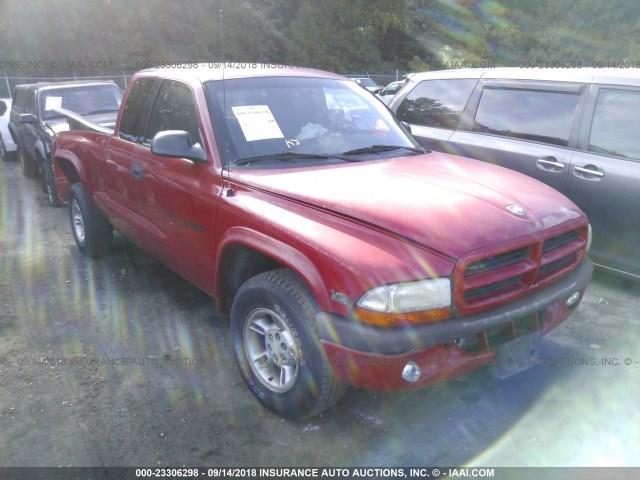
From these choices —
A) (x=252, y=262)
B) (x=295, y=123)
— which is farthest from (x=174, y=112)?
(x=252, y=262)

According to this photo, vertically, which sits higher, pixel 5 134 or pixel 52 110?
pixel 52 110

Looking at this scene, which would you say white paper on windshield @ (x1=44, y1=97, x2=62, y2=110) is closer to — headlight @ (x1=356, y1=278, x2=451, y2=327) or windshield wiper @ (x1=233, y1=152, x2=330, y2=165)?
windshield wiper @ (x1=233, y1=152, x2=330, y2=165)

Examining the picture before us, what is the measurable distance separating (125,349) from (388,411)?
1.98 meters

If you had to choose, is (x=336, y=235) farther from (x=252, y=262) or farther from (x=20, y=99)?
(x=20, y=99)

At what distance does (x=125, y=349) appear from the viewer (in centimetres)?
380

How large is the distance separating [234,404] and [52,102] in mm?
7303

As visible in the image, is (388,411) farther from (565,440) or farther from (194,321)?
(194,321)

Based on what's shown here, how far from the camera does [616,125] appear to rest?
422 centimetres

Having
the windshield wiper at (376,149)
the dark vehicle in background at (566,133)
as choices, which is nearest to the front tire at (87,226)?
the windshield wiper at (376,149)

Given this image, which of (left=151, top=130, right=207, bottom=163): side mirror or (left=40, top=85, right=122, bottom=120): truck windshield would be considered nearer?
(left=151, top=130, right=207, bottom=163): side mirror

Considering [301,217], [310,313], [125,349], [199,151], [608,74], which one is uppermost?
[608,74]

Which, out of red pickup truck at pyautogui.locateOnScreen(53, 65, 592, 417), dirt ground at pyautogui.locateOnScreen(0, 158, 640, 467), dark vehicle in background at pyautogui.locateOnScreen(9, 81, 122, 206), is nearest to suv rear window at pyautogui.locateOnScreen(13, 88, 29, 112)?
dark vehicle in background at pyautogui.locateOnScreen(9, 81, 122, 206)

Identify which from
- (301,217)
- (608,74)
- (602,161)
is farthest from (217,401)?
(608,74)

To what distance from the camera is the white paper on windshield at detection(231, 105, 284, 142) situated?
331 cm
